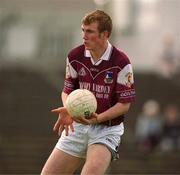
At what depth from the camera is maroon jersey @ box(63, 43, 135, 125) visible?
870cm

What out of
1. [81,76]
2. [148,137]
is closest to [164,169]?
[148,137]

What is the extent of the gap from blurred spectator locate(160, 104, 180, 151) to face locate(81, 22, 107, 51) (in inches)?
316

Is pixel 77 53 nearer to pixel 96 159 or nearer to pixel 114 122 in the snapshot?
pixel 114 122

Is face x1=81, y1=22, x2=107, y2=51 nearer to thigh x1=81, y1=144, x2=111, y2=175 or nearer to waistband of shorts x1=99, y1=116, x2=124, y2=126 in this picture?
waistband of shorts x1=99, y1=116, x2=124, y2=126

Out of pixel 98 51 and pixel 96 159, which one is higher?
pixel 98 51

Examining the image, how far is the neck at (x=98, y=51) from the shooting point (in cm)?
877

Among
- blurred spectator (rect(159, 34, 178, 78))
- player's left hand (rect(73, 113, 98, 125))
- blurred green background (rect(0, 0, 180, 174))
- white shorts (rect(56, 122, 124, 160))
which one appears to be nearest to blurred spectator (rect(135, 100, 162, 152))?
blurred green background (rect(0, 0, 180, 174))

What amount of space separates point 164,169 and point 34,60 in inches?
142

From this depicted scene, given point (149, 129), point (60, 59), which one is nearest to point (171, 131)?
point (149, 129)

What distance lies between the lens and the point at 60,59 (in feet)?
57.9

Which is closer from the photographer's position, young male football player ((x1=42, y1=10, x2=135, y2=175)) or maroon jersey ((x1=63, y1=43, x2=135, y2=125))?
young male football player ((x1=42, y1=10, x2=135, y2=175))

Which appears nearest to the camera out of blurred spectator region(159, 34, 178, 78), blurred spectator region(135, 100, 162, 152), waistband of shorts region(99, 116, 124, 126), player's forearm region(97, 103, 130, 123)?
player's forearm region(97, 103, 130, 123)

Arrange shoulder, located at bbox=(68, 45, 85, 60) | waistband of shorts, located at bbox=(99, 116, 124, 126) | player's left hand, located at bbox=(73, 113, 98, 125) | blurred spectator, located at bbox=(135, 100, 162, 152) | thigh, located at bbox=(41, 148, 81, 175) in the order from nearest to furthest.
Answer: player's left hand, located at bbox=(73, 113, 98, 125)
thigh, located at bbox=(41, 148, 81, 175)
waistband of shorts, located at bbox=(99, 116, 124, 126)
shoulder, located at bbox=(68, 45, 85, 60)
blurred spectator, located at bbox=(135, 100, 162, 152)

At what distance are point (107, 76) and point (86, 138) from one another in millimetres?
685
